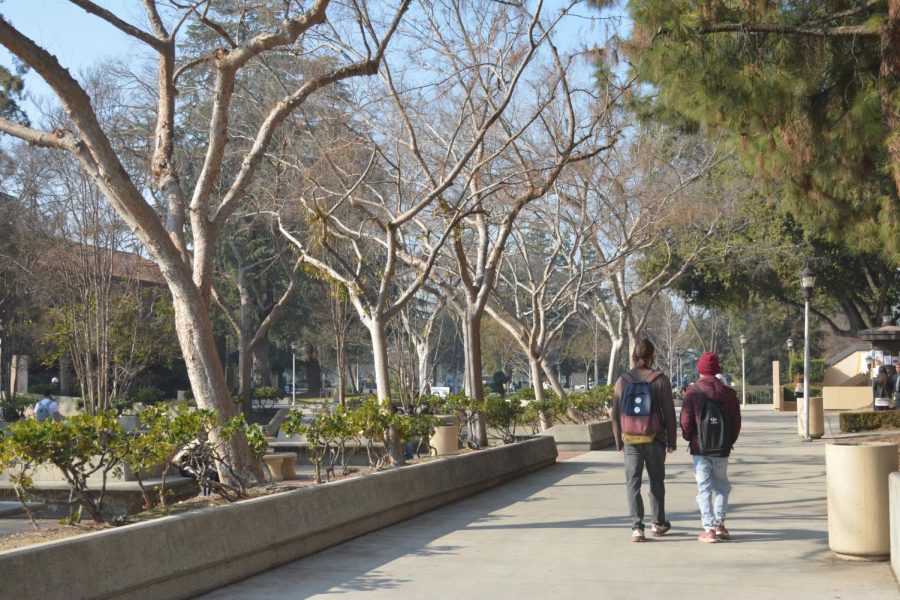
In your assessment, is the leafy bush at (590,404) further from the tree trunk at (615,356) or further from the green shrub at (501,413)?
the green shrub at (501,413)

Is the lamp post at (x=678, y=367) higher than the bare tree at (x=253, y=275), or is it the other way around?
the bare tree at (x=253, y=275)

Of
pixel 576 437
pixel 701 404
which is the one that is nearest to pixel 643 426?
pixel 701 404

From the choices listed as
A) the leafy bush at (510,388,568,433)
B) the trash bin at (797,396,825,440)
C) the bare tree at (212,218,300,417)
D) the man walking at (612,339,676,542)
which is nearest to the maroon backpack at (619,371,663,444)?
the man walking at (612,339,676,542)

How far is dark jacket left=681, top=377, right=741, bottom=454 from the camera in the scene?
10.1 meters

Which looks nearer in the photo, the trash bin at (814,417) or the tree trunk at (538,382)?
the tree trunk at (538,382)

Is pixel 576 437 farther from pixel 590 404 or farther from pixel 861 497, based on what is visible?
pixel 861 497

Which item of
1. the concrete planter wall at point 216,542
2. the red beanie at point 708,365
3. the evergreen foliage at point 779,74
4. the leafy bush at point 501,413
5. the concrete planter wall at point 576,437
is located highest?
the evergreen foliage at point 779,74

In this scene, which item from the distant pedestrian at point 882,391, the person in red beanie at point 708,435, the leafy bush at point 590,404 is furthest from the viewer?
the distant pedestrian at point 882,391

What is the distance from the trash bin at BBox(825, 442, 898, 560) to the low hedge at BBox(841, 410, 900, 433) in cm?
2047

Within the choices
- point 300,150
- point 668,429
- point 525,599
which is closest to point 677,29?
point 668,429

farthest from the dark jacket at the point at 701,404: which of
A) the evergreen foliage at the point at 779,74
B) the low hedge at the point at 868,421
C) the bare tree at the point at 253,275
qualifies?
the bare tree at the point at 253,275

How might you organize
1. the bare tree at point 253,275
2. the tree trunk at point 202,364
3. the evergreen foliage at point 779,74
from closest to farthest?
the tree trunk at point 202,364 < the evergreen foliage at point 779,74 < the bare tree at point 253,275

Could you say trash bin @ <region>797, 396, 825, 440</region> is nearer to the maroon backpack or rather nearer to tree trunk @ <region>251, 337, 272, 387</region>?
the maroon backpack

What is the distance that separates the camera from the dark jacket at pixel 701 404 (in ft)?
33.1
